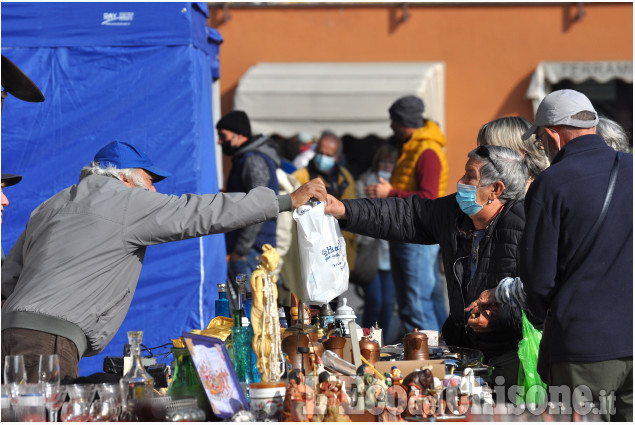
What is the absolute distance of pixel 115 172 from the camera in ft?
12.3

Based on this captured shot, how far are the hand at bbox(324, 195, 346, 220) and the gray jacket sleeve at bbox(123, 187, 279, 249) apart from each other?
52cm

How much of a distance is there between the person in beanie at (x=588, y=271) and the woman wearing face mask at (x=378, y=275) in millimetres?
4603

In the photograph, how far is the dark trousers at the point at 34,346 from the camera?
3.52 metres

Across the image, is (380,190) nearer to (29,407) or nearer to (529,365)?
(529,365)

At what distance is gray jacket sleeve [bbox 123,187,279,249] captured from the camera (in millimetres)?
3537

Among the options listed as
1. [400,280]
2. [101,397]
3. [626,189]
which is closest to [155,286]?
[400,280]

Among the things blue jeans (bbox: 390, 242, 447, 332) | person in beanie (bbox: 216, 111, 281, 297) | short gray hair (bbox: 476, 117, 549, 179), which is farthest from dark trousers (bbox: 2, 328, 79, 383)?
blue jeans (bbox: 390, 242, 447, 332)

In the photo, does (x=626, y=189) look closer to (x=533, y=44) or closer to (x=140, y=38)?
(x=140, y=38)

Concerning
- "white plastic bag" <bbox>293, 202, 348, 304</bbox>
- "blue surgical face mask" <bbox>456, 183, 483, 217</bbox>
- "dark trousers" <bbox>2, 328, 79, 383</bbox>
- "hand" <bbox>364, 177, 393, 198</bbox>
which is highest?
"hand" <bbox>364, 177, 393, 198</bbox>

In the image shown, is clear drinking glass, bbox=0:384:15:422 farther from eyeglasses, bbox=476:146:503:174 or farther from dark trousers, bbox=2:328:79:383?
eyeglasses, bbox=476:146:503:174

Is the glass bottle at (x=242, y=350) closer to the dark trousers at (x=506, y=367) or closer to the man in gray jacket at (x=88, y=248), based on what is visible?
the man in gray jacket at (x=88, y=248)

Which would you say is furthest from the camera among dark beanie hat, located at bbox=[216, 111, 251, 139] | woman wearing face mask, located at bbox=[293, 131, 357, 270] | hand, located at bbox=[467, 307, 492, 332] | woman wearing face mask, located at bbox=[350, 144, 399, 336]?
woman wearing face mask, located at bbox=[350, 144, 399, 336]

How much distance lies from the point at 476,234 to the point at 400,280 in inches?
117

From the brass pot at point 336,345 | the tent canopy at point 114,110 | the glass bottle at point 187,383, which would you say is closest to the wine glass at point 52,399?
the glass bottle at point 187,383
